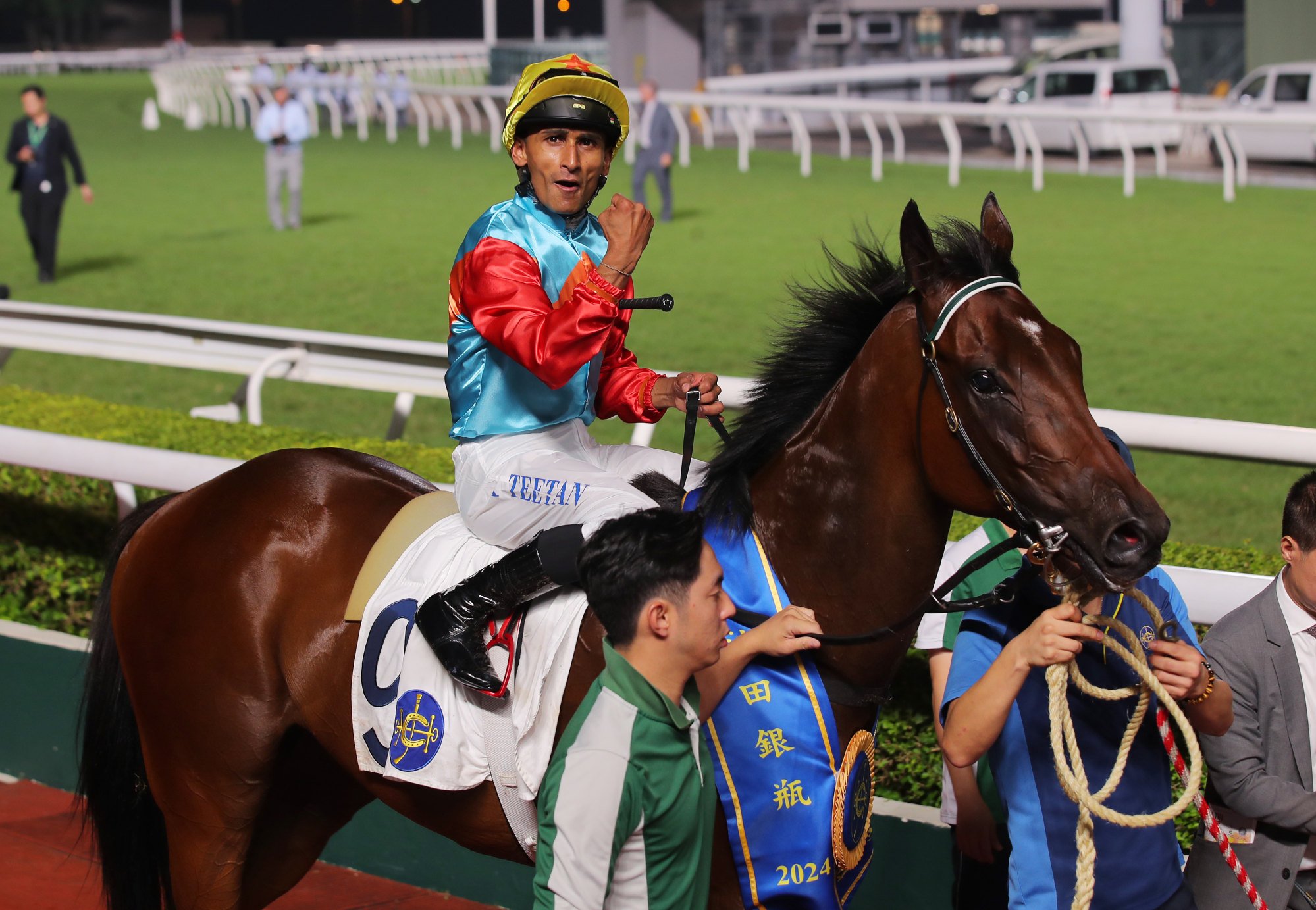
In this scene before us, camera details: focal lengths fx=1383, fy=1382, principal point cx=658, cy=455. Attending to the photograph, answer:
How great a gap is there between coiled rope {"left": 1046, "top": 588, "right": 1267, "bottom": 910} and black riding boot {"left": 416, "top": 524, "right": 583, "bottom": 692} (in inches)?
33.6

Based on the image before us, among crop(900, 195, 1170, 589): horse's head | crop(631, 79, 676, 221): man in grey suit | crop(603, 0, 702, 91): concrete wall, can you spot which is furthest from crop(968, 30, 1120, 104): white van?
crop(900, 195, 1170, 589): horse's head

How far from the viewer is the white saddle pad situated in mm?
2529

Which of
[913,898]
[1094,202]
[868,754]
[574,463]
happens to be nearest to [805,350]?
[574,463]

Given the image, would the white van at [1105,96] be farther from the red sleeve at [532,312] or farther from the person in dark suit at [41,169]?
the red sleeve at [532,312]

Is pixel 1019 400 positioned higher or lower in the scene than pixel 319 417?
higher

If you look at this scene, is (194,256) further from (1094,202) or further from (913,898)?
(913,898)

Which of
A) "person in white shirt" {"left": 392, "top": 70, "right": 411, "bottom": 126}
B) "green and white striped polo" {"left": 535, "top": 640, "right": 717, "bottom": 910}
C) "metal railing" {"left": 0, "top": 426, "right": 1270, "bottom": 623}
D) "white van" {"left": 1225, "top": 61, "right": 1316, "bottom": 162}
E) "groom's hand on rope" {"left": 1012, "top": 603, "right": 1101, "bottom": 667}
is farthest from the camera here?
"person in white shirt" {"left": 392, "top": 70, "right": 411, "bottom": 126}

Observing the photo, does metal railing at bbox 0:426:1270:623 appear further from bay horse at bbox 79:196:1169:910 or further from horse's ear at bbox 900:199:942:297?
horse's ear at bbox 900:199:942:297

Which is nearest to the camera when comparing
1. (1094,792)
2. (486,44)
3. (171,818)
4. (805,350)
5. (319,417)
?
(1094,792)

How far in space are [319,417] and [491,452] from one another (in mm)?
6591

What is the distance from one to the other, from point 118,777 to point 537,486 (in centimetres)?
138

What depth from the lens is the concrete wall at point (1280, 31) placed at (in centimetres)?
2356

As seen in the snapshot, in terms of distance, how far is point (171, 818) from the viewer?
9.87ft

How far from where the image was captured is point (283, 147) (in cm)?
1667
